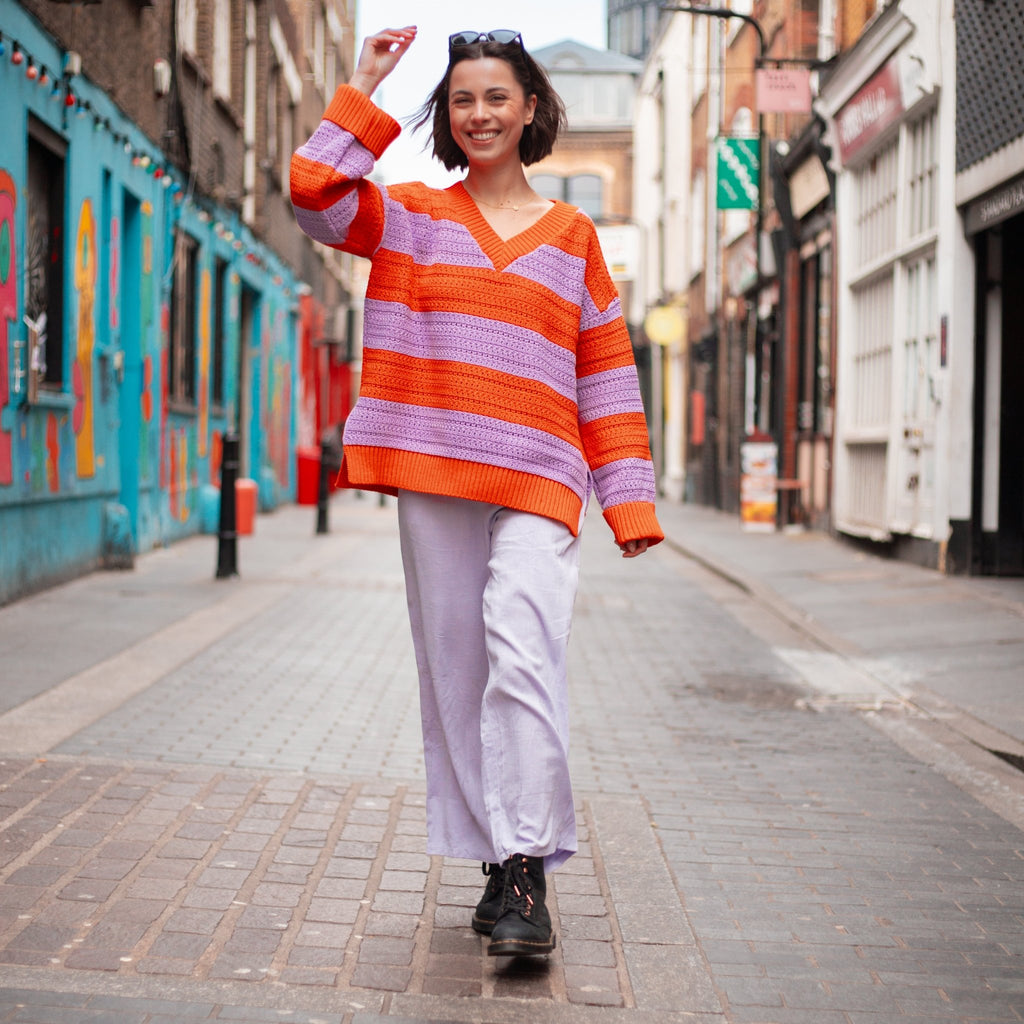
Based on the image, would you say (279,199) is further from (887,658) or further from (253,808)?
(253,808)

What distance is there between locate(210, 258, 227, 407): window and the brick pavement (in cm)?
1074

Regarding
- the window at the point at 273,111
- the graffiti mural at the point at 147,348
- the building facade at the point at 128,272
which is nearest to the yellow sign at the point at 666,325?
the window at the point at 273,111

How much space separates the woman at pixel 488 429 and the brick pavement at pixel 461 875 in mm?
285

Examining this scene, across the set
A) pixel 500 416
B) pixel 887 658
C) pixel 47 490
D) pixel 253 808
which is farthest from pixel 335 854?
pixel 47 490

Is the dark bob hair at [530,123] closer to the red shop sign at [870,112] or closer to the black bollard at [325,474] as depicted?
the black bollard at [325,474]

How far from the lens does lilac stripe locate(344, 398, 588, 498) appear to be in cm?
304

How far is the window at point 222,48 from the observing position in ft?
51.2

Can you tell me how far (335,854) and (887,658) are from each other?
4780 millimetres

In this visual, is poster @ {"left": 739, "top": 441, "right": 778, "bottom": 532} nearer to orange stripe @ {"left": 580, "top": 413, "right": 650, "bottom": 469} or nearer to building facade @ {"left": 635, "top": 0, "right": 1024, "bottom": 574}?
building facade @ {"left": 635, "top": 0, "right": 1024, "bottom": 574}

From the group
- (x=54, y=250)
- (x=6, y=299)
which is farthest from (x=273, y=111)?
(x=6, y=299)

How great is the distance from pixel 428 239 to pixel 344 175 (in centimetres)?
25

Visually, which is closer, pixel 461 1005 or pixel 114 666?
pixel 461 1005

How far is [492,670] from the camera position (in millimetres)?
3021

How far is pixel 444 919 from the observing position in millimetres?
3338
